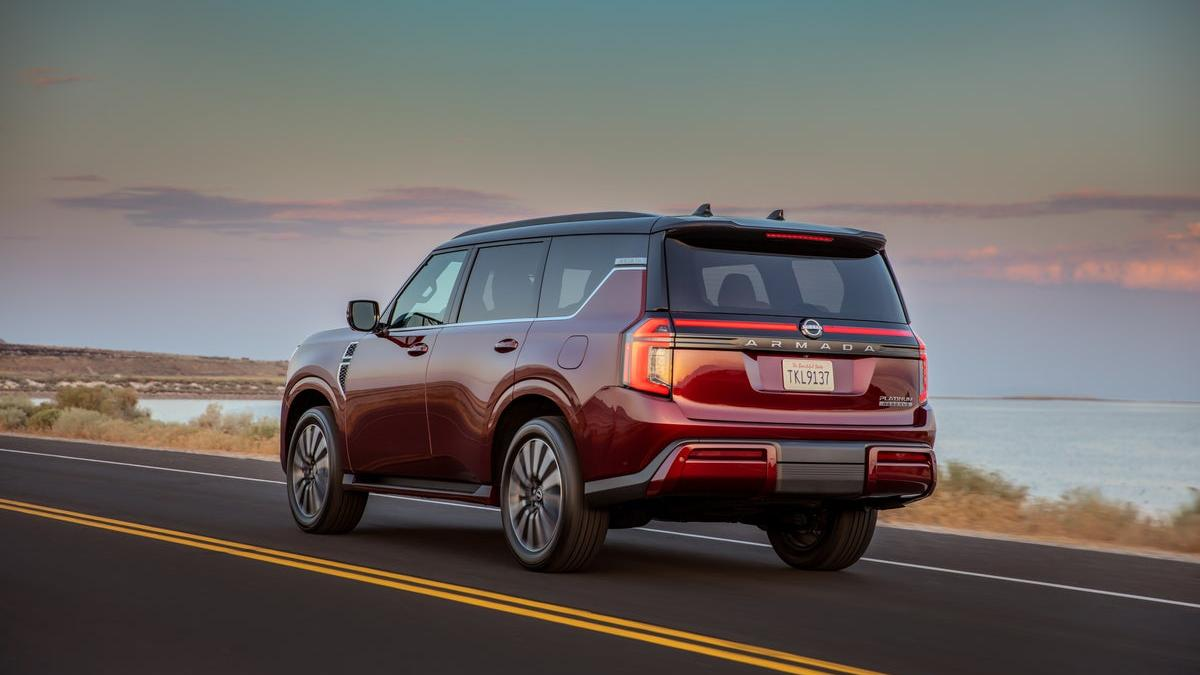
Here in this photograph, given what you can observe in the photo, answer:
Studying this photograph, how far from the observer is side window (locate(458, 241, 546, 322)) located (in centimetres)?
1023

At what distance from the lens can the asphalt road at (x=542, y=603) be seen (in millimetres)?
6980

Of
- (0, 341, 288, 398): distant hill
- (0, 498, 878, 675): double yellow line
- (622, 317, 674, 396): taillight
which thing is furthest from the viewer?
(0, 341, 288, 398): distant hill

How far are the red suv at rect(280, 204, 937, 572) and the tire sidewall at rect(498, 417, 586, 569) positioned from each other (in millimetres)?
15

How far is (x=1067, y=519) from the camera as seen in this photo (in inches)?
599

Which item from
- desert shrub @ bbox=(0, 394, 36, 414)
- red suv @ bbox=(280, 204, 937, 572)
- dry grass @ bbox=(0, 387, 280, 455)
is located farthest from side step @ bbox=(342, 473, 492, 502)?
desert shrub @ bbox=(0, 394, 36, 414)

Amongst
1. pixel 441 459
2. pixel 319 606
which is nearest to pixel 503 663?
pixel 319 606

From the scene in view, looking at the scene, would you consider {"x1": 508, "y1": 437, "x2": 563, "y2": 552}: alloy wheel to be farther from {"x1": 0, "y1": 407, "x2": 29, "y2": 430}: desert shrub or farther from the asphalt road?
{"x1": 0, "y1": 407, "x2": 29, "y2": 430}: desert shrub

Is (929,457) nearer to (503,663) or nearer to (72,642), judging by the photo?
(503,663)

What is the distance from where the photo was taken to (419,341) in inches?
437

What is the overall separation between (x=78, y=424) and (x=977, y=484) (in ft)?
70.7

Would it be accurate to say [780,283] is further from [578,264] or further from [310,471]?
[310,471]

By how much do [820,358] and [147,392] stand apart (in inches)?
3524

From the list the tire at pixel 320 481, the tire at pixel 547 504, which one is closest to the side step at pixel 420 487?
the tire at pixel 320 481

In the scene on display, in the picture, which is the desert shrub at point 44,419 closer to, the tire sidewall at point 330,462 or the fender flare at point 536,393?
the tire sidewall at point 330,462
